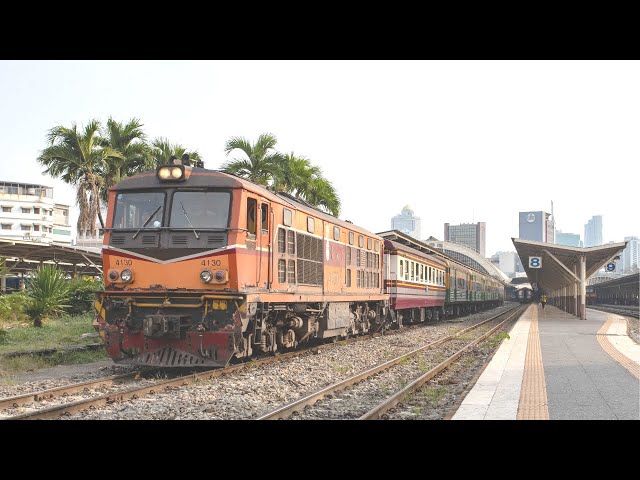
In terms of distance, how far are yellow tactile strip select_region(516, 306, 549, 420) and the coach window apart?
5.50m

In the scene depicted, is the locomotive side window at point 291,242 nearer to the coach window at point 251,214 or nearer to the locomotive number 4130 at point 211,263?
the coach window at point 251,214

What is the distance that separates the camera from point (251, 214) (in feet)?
41.0

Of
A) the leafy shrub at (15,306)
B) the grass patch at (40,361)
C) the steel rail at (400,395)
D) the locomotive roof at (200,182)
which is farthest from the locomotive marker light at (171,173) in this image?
the leafy shrub at (15,306)

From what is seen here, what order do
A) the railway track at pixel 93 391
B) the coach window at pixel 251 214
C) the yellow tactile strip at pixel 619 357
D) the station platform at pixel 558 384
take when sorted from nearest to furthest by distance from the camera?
the railway track at pixel 93 391, the station platform at pixel 558 384, the coach window at pixel 251 214, the yellow tactile strip at pixel 619 357

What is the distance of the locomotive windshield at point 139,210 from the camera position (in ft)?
40.0

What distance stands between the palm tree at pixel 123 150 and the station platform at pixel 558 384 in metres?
14.3

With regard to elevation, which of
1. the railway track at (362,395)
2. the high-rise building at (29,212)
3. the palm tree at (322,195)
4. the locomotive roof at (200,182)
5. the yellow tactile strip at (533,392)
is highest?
the high-rise building at (29,212)

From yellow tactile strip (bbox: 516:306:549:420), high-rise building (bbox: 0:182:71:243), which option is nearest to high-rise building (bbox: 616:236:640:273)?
yellow tactile strip (bbox: 516:306:549:420)

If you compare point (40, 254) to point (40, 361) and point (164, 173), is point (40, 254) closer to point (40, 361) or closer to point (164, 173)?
point (40, 361)

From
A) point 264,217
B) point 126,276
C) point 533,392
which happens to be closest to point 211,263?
point 126,276

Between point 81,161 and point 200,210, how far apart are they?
1281 centimetres

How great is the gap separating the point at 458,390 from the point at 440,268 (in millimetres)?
24740

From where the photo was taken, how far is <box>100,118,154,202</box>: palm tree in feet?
79.0
